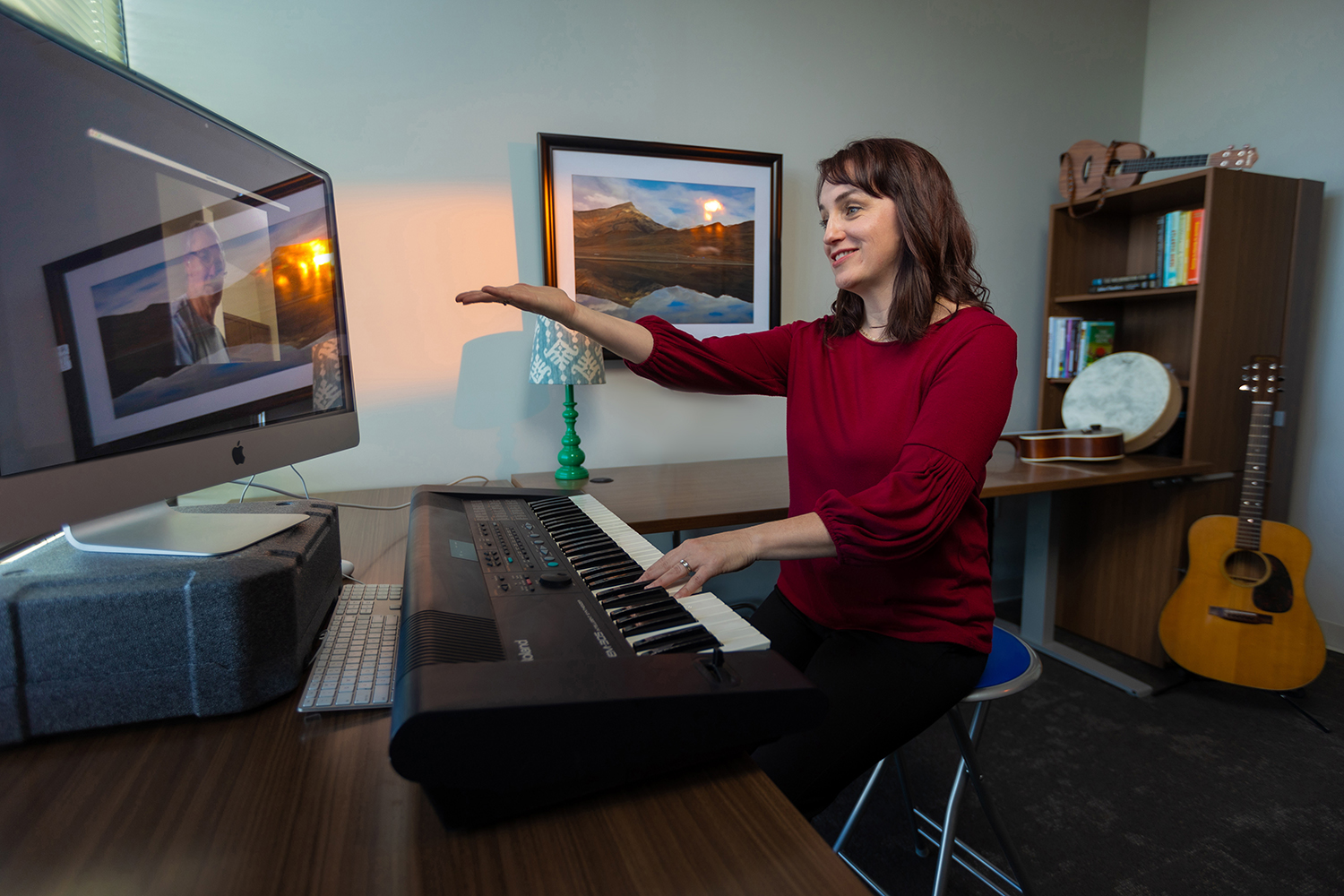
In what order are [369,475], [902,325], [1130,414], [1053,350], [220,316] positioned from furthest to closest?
[1053,350] < [1130,414] < [369,475] < [902,325] < [220,316]

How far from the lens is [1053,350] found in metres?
2.84

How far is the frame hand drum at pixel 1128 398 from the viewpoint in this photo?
8.01ft

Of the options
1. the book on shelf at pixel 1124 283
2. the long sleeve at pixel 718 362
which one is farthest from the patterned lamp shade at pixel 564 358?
the book on shelf at pixel 1124 283

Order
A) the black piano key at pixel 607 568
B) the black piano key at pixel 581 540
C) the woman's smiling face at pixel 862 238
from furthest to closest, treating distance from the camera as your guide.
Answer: the woman's smiling face at pixel 862 238
the black piano key at pixel 581 540
the black piano key at pixel 607 568

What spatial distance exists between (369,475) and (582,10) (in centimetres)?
163

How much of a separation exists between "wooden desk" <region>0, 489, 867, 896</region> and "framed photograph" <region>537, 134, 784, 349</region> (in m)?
1.81

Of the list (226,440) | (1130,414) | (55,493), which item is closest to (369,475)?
(226,440)

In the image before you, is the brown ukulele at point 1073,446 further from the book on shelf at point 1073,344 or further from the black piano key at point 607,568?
the black piano key at point 607,568

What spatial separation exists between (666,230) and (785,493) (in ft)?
3.43

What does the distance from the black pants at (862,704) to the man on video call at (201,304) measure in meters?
0.81

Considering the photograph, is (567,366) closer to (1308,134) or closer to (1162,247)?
(1162,247)

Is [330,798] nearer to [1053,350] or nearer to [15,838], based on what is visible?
[15,838]

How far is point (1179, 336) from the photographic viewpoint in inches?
108

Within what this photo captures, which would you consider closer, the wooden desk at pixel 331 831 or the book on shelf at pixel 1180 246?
the wooden desk at pixel 331 831
